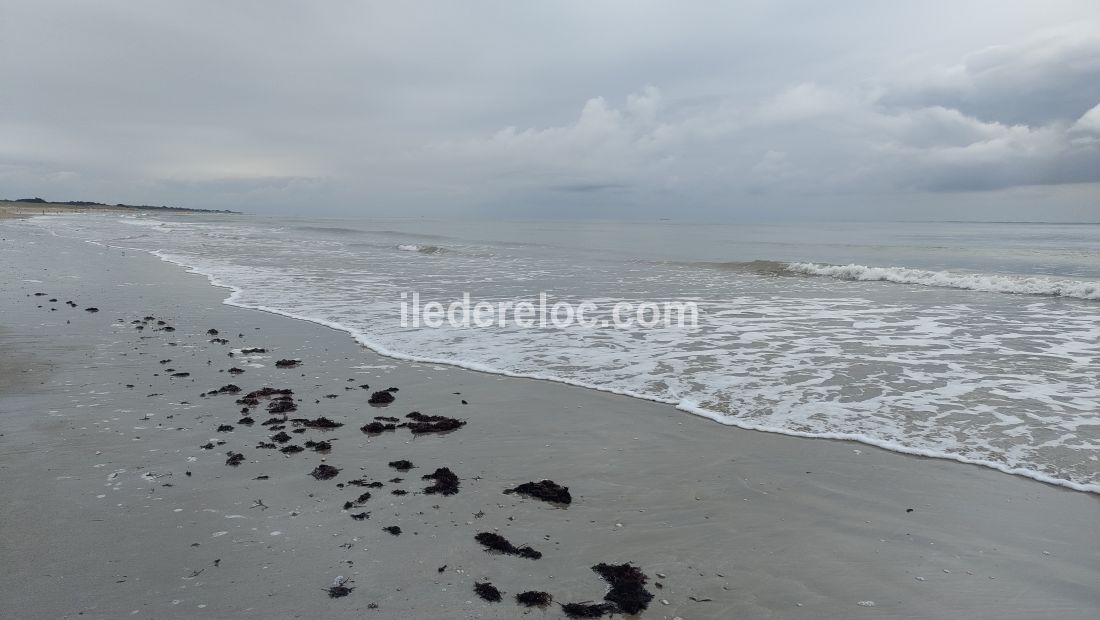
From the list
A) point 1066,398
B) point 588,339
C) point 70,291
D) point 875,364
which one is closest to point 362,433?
point 588,339

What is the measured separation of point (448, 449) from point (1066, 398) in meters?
6.83

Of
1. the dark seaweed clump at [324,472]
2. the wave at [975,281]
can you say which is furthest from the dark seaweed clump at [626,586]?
the wave at [975,281]

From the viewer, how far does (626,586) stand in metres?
3.16

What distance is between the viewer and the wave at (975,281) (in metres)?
16.8

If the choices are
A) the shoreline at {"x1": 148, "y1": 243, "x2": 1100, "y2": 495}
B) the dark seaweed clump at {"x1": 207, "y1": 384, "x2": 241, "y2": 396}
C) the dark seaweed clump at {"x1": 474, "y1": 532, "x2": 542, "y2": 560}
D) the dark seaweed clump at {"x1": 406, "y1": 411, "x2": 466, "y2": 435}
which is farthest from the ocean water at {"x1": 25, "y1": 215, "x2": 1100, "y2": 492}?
the dark seaweed clump at {"x1": 474, "y1": 532, "x2": 542, "y2": 560}

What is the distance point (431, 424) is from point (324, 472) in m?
1.29

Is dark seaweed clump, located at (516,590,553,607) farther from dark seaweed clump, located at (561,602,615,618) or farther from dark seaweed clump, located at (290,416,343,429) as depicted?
dark seaweed clump, located at (290,416,343,429)

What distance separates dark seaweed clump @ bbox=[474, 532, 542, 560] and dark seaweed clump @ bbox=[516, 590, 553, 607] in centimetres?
35

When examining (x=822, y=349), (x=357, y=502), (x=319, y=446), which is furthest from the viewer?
(x=822, y=349)

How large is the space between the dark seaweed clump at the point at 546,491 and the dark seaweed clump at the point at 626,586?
843 mm

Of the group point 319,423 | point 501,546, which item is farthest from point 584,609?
point 319,423

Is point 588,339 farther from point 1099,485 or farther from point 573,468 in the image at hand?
point 1099,485

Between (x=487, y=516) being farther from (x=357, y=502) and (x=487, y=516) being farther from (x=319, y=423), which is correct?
(x=319, y=423)

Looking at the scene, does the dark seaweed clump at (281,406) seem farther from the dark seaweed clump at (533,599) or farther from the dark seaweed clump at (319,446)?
the dark seaweed clump at (533,599)
